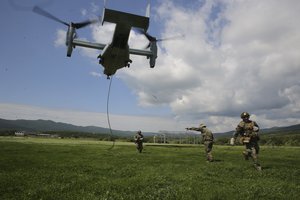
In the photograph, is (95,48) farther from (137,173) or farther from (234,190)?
(234,190)

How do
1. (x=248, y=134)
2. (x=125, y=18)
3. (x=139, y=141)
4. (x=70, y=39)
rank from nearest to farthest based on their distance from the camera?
(x=125, y=18)
(x=248, y=134)
(x=70, y=39)
(x=139, y=141)

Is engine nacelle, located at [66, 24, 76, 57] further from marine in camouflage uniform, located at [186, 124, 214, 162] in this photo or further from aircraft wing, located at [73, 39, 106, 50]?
marine in camouflage uniform, located at [186, 124, 214, 162]

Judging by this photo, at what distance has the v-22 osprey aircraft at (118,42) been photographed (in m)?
16.1

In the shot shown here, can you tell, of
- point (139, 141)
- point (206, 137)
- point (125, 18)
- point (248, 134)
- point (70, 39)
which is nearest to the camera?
point (125, 18)

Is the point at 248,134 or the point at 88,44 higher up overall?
the point at 88,44

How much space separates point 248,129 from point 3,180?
12291 millimetres

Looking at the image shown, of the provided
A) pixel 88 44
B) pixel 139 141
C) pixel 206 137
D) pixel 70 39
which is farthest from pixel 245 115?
pixel 139 141

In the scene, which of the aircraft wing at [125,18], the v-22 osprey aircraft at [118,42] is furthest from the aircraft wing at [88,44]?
the aircraft wing at [125,18]

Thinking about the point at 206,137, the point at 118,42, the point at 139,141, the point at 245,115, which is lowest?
the point at 139,141

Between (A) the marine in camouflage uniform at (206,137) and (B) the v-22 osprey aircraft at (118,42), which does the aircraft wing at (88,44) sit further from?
(A) the marine in camouflage uniform at (206,137)

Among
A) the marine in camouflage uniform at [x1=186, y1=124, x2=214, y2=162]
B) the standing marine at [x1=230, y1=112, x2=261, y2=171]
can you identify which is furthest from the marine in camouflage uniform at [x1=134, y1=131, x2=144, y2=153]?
the standing marine at [x1=230, y1=112, x2=261, y2=171]

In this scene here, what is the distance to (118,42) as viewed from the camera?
18.8m

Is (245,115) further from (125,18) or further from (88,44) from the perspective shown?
(88,44)

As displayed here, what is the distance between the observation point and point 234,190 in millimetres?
10406
